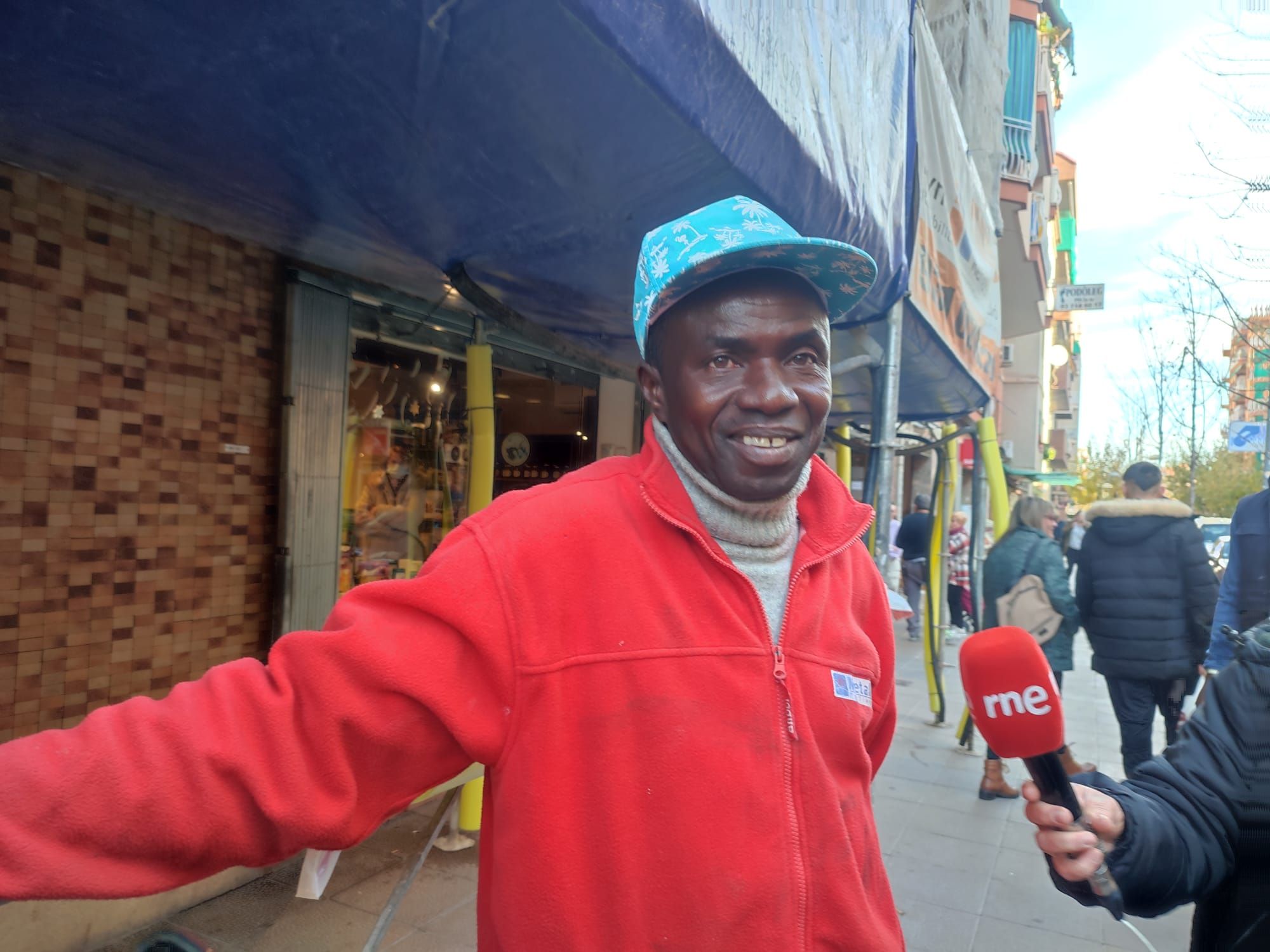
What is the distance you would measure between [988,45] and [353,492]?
599 cm

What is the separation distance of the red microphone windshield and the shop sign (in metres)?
5.27

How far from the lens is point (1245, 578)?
14.7 feet

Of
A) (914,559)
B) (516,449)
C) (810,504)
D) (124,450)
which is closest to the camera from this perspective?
(810,504)

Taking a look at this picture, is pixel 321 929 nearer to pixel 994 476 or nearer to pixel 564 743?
pixel 564 743

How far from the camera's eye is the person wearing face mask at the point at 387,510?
4562 millimetres

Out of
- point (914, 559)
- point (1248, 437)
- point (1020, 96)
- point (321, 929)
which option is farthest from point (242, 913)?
point (1248, 437)

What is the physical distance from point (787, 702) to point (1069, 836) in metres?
0.50

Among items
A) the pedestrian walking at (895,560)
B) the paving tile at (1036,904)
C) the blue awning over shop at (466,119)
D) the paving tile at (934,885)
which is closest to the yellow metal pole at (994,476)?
the paving tile at (1036,904)

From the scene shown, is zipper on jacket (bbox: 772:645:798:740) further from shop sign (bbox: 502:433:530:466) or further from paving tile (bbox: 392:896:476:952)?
shop sign (bbox: 502:433:530:466)

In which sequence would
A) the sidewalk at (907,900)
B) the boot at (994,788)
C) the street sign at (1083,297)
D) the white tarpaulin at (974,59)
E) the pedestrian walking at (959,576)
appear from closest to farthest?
the sidewalk at (907,900) → the boot at (994,788) → the white tarpaulin at (974,59) → the pedestrian walking at (959,576) → the street sign at (1083,297)

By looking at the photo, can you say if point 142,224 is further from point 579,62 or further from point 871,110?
point 871,110

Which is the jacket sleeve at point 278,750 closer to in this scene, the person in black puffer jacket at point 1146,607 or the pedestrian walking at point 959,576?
the person in black puffer jacket at point 1146,607

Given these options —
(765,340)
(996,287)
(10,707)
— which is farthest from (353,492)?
(996,287)

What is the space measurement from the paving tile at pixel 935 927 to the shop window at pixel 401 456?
285 cm
